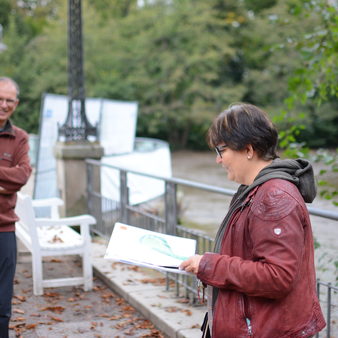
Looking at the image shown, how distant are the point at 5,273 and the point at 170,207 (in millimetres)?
2167

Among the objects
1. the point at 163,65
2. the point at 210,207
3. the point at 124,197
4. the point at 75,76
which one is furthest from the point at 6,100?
the point at 163,65

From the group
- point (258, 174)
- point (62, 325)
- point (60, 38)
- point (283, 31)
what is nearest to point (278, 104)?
point (283, 31)

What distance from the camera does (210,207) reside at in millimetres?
9461

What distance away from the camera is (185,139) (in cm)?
3634

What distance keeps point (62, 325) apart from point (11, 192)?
1662mm

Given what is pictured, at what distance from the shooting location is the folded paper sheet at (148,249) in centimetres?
230

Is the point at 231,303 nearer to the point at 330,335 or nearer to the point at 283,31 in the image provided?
the point at 330,335

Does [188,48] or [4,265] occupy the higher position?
[188,48]

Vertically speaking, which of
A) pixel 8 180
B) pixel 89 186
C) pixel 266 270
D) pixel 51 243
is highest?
pixel 266 270

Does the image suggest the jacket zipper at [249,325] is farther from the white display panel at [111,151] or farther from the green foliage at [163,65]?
the green foliage at [163,65]

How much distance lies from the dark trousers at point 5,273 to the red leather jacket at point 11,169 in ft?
0.25

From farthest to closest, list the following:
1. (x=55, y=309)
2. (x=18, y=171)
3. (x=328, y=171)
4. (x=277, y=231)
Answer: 1. (x=55, y=309)
2. (x=328, y=171)
3. (x=18, y=171)
4. (x=277, y=231)

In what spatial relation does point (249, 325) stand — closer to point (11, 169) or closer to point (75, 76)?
point (11, 169)

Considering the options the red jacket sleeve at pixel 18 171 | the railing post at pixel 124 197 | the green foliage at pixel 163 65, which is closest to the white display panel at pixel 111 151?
the railing post at pixel 124 197
